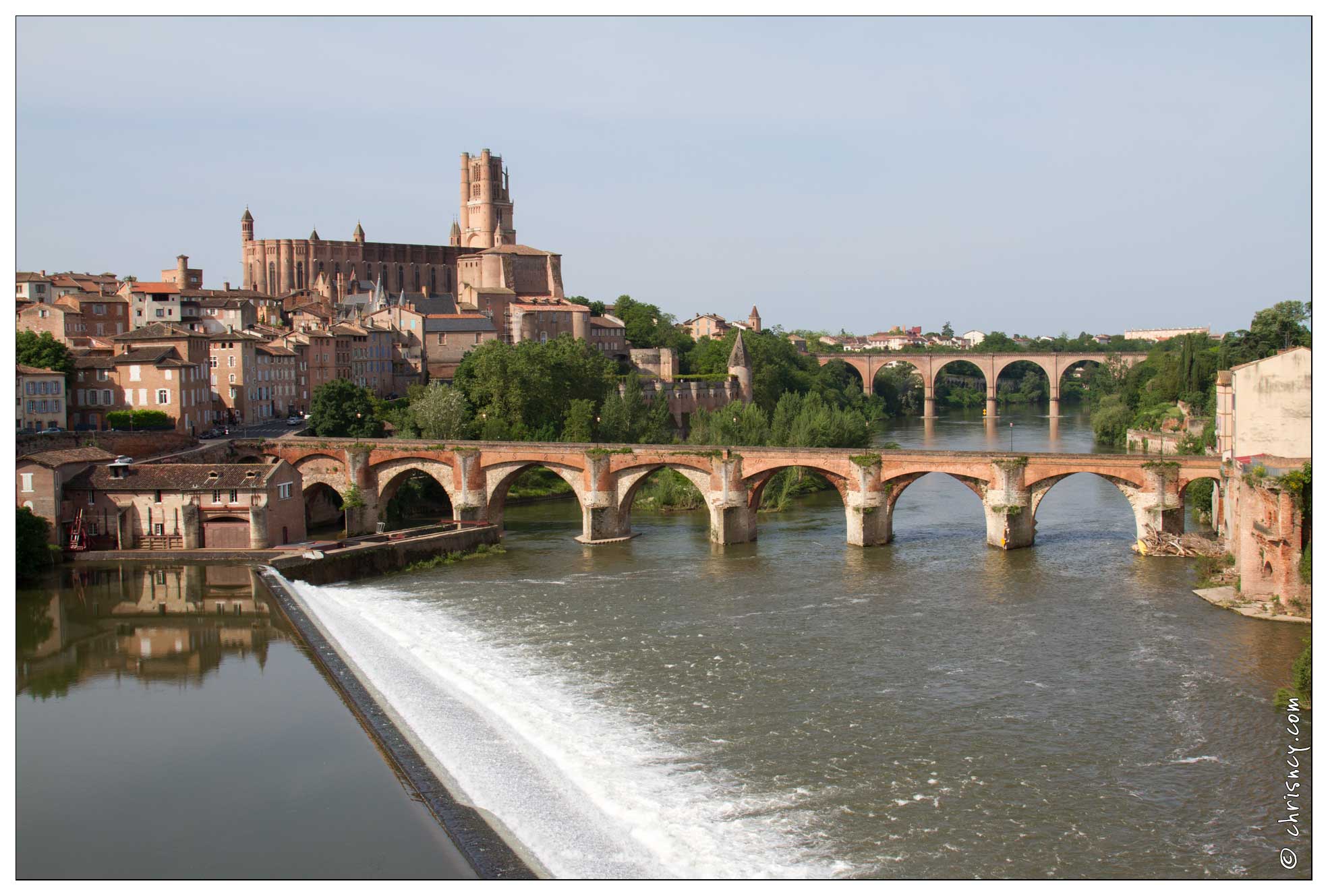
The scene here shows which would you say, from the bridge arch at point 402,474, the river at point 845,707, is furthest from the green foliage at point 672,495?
the river at point 845,707

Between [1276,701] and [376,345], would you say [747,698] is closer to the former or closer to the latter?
[1276,701]

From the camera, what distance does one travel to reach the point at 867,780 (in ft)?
64.0

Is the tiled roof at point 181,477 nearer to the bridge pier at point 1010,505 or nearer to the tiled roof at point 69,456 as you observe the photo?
the tiled roof at point 69,456

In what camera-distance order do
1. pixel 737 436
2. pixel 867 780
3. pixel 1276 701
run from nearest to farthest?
1. pixel 867 780
2. pixel 1276 701
3. pixel 737 436

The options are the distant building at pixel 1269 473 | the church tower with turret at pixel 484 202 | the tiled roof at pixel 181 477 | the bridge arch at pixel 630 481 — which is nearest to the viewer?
the distant building at pixel 1269 473

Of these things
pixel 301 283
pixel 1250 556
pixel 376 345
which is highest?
pixel 301 283

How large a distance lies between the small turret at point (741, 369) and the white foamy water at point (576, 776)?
51.8 m

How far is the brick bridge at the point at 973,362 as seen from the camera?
108625mm

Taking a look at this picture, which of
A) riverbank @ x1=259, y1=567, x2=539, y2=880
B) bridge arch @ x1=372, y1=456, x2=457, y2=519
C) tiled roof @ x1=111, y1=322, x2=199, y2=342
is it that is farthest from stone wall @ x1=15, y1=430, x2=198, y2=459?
riverbank @ x1=259, y1=567, x2=539, y2=880

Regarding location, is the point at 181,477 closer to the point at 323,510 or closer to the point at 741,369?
the point at 323,510

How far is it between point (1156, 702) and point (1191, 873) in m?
6.88

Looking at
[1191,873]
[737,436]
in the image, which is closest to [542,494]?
[737,436]

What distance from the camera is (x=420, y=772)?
19594 millimetres

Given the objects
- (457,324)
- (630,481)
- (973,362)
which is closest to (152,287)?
(457,324)
